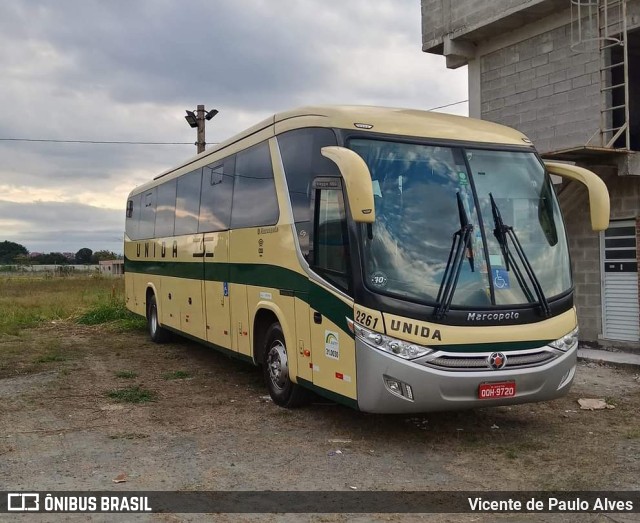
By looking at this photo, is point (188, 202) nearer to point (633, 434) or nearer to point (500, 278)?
point (500, 278)

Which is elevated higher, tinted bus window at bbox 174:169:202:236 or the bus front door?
tinted bus window at bbox 174:169:202:236

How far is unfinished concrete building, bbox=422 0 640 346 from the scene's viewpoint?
38.9 ft

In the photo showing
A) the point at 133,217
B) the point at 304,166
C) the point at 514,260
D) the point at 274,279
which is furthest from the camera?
the point at 133,217

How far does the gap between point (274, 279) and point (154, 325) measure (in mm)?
7340

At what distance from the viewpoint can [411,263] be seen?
252 inches

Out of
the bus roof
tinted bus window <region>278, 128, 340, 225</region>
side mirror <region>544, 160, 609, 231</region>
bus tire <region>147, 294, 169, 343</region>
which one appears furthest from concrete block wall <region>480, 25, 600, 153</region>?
bus tire <region>147, 294, 169, 343</region>

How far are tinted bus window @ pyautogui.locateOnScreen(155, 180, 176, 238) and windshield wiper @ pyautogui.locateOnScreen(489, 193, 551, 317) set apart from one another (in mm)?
7594

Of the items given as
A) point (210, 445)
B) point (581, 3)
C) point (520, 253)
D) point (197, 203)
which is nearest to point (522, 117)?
point (581, 3)

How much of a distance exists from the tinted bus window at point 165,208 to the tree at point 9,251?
119220 mm

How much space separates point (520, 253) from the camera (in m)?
6.71

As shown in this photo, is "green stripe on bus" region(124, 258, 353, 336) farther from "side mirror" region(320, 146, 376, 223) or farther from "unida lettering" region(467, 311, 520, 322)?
"unida lettering" region(467, 311, 520, 322)

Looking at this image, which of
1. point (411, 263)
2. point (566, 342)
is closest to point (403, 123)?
point (411, 263)

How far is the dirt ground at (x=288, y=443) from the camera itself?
18.9ft

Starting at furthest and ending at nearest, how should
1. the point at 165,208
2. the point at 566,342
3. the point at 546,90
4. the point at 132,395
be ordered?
the point at 165,208, the point at 546,90, the point at 132,395, the point at 566,342
